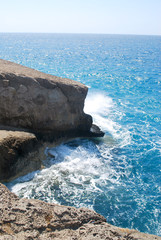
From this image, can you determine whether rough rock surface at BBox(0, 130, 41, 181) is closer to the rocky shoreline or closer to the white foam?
the rocky shoreline

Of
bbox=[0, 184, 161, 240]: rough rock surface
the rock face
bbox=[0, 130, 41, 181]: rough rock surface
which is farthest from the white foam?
bbox=[0, 184, 161, 240]: rough rock surface

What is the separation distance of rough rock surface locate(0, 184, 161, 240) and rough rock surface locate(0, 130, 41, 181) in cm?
456

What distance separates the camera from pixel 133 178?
13.0 meters

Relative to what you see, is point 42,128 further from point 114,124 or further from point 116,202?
point 114,124

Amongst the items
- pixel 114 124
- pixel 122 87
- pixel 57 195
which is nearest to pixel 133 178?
pixel 57 195

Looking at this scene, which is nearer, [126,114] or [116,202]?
[116,202]

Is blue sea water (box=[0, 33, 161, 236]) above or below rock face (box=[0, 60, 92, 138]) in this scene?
below

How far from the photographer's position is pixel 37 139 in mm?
13891

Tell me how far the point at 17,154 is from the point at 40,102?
13.5 feet

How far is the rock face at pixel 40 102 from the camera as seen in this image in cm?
1352

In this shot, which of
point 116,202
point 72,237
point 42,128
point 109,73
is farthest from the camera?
point 109,73

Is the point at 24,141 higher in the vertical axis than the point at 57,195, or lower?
higher

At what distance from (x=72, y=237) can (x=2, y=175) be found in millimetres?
6420

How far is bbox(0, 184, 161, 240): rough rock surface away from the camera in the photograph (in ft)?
18.4
